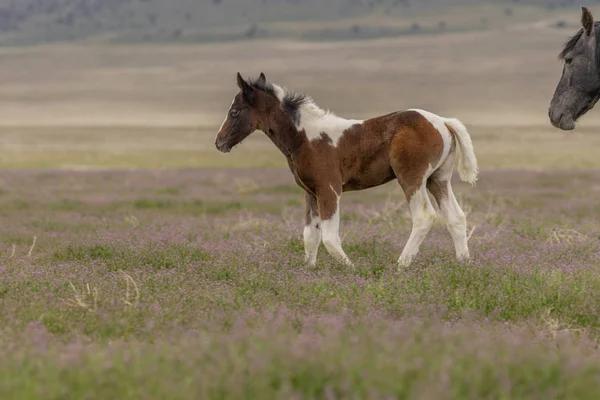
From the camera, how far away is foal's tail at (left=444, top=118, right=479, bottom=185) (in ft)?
39.6

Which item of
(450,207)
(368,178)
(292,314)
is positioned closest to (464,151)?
(450,207)

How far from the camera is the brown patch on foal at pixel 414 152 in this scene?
38.2 ft

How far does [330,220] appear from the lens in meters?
11.8

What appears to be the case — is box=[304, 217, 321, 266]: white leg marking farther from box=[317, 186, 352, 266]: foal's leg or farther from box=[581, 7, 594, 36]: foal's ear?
box=[581, 7, 594, 36]: foal's ear

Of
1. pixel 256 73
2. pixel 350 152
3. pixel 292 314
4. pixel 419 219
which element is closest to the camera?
pixel 292 314

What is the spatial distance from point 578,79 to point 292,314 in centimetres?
497

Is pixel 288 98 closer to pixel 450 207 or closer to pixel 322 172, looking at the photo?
pixel 322 172

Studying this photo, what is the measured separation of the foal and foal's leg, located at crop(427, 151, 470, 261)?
0.04 feet

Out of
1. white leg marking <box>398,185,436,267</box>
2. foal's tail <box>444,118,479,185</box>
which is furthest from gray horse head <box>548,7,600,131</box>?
white leg marking <box>398,185,436,267</box>

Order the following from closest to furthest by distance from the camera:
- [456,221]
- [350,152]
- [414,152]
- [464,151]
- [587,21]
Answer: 1. [587,21]
2. [414,152]
3. [350,152]
4. [464,151]
5. [456,221]

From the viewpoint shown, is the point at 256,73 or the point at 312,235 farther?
the point at 256,73

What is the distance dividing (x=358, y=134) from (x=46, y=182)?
2366 cm

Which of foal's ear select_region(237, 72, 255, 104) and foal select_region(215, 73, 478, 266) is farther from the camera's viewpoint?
foal's ear select_region(237, 72, 255, 104)

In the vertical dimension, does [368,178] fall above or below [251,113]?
below
